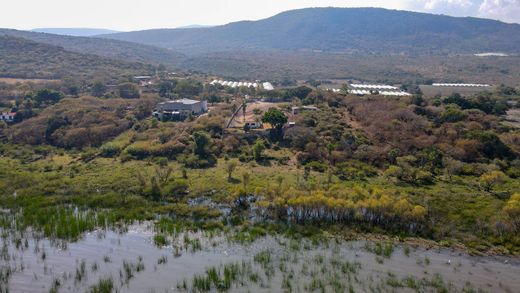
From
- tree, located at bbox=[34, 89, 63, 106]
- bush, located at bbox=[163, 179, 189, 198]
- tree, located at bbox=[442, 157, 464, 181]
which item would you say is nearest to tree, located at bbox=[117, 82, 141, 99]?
tree, located at bbox=[34, 89, 63, 106]

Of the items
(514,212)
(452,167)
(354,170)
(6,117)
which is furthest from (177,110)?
(514,212)

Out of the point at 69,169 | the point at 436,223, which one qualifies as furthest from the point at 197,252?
the point at 69,169

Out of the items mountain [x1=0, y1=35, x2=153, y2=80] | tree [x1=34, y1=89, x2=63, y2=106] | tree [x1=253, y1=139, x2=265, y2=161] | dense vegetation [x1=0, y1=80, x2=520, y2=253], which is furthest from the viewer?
mountain [x1=0, y1=35, x2=153, y2=80]

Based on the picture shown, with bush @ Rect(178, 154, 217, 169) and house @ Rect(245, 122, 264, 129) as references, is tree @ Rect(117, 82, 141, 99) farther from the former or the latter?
bush @ Rect(178, 154, 217, 169)

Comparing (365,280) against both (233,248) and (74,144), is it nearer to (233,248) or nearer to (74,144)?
(233,248)

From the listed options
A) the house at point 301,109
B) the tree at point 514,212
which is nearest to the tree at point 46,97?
the house at point 301,109
